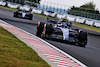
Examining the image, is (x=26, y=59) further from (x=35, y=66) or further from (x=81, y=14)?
(x=81, y=14)

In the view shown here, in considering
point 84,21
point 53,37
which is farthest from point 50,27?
point 84,21

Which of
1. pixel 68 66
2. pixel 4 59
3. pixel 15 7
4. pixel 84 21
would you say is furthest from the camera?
pixel 15 7

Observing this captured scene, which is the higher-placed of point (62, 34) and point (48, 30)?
point (48, 30)

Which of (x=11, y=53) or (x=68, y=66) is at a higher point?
(x=11, y=53)

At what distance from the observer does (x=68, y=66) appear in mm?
6703

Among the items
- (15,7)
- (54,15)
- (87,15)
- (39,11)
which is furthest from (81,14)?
(15,7)

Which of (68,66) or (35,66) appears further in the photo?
(68,66)

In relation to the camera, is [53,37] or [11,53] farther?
[53,37]

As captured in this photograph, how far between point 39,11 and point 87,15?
9433 millimetres

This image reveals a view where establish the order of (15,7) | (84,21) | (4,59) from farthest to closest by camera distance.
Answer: (15,7) < (84,21) < (4,59)

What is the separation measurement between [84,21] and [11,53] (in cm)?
3210

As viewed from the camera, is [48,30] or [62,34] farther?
[62,34]

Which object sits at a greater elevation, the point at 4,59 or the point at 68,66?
the point at 4,59

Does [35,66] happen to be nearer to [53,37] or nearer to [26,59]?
[26,59]
